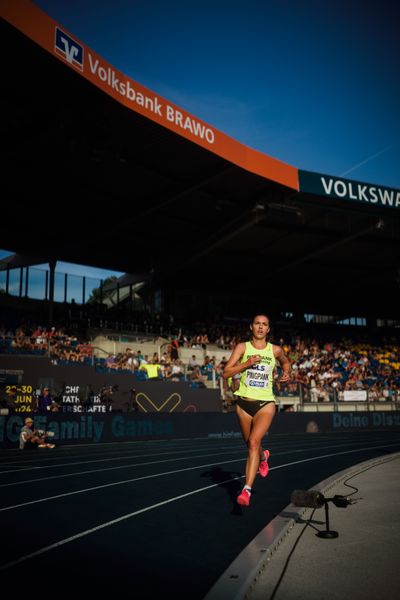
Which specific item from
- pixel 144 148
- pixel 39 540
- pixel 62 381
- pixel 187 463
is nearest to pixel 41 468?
pixel 187 463

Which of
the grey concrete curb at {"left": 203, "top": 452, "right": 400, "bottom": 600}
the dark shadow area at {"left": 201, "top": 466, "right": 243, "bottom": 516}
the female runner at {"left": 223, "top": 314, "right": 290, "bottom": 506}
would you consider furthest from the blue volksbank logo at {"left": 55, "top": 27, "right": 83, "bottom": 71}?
the grey concrete curb at {"left": 203, "top": 452, "right": 400, "bottom": 600}

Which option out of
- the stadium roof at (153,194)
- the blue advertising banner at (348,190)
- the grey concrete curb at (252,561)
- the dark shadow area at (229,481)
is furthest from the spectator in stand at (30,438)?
the blue advertising banner at (348,190)

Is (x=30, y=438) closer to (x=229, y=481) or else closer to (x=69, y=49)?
(x=229, y=481)

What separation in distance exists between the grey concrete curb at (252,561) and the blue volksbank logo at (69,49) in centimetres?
1656

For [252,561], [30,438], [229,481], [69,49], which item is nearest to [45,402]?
[30,438]

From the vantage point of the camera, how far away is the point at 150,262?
39156 millimetres

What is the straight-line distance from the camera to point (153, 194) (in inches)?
1147

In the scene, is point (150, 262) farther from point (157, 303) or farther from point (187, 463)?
point (187, 463)

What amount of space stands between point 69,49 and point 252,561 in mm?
17937

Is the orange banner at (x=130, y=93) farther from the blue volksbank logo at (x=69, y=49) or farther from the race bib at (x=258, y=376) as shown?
the race bib at (x=258, y=376)

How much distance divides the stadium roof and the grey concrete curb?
1608 cm

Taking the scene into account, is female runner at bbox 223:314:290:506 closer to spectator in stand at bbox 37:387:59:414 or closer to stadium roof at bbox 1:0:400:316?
Result: spectator in stand at bbox 37:387:59:414

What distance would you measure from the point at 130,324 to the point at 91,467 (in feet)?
71.6

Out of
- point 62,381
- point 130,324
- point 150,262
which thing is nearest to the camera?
point 62,381
